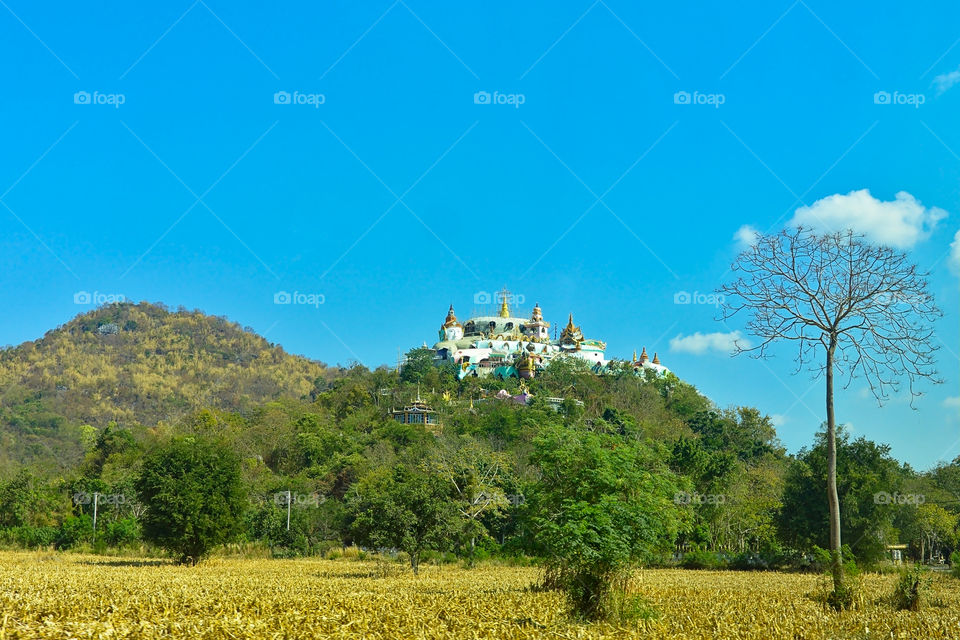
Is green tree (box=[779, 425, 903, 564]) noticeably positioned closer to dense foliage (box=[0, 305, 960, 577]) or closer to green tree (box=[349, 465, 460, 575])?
dense foliage (box=[0, 305, 960, 577])

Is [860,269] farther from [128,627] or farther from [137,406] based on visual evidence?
[137,406]

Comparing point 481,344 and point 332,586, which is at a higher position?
point 481,344

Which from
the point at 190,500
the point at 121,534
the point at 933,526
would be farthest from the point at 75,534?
the point at 933,526

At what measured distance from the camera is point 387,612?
1845cm

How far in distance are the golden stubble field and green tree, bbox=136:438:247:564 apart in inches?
386

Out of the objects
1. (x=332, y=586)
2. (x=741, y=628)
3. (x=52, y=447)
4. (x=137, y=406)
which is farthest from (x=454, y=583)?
(x=137, y=406)

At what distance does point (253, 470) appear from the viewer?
7725 cm

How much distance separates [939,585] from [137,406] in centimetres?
19223

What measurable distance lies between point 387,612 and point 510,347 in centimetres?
11103

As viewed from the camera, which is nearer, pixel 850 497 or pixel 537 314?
pixel 850 497

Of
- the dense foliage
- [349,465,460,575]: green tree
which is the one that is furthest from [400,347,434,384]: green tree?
[349,465,460,575]: green tree

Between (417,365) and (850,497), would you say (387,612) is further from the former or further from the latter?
(417,365)

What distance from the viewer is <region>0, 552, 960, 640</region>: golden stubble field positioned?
50.8 ft

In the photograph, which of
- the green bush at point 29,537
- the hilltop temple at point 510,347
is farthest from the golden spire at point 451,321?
the green bush at point 29,537
